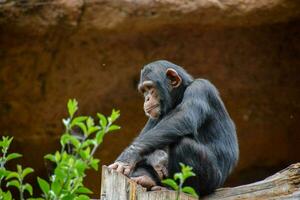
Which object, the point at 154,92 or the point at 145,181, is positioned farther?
the point at 154,92

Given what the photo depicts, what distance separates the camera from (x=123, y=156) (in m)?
6.28

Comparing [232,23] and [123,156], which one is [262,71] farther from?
[123,156]

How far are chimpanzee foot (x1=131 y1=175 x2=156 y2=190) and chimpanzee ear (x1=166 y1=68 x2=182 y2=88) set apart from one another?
130 centimetres

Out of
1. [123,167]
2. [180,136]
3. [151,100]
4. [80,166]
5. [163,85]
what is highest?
[80,166]

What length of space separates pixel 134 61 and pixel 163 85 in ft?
10.1

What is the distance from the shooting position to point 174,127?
6.44 meters

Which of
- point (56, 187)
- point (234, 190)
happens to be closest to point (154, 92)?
point (234, 190)

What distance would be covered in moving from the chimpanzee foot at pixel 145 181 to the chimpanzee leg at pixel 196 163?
0.23 m

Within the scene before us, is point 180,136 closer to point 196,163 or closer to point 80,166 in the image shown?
point 196,163

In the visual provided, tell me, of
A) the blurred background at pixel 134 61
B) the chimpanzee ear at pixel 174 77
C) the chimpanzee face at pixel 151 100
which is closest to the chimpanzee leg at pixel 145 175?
the chimpanzee face at pixel 151 100

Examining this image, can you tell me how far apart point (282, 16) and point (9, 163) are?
4.75 m

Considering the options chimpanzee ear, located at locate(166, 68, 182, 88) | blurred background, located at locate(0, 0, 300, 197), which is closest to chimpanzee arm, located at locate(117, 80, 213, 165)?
chimpanzee ear, located at locate(166, 68, 182, 88)

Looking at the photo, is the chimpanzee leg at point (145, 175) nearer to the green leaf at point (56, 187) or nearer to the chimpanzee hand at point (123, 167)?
the chimpanzee hand at point (123, 167)

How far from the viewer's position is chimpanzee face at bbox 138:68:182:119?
7.00 meters
